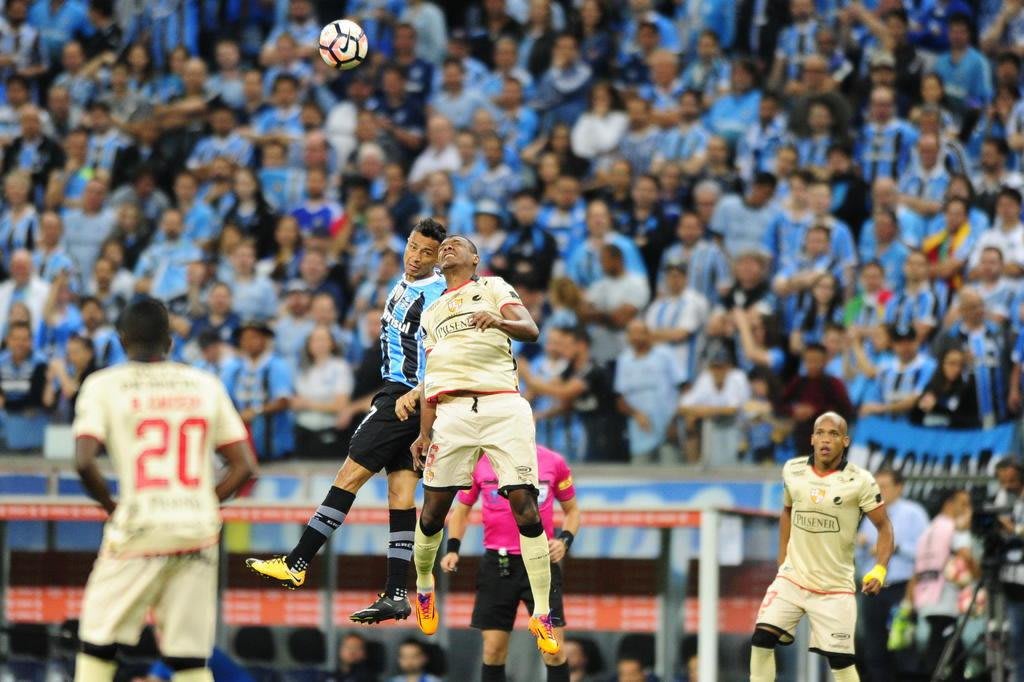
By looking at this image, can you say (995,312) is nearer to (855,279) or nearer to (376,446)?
(855,279)

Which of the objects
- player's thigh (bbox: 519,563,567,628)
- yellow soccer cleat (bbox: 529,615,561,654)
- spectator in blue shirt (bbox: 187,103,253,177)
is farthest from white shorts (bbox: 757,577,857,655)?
spectator in blue shirt (bbox: 187,103,253,177)

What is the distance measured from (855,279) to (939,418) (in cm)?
233

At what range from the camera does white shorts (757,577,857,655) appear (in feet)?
44.2

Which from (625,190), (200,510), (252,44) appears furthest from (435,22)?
(200,510)

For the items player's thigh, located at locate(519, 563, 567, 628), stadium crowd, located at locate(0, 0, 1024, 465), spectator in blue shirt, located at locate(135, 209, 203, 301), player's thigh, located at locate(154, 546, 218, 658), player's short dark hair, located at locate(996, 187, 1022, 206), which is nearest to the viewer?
player's thigh, located at locate(154, 546, 218, 658)

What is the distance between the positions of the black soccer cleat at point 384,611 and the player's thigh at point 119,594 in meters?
3.19

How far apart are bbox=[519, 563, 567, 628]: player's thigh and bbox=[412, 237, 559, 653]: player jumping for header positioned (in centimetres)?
126

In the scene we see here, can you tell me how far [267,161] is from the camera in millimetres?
21969

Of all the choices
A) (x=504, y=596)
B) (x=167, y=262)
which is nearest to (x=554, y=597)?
(x=504, y=596)

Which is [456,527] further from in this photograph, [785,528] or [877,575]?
[877,575]

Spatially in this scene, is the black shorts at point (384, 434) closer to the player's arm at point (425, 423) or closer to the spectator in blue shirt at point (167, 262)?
the player's arm at point (425, 423)

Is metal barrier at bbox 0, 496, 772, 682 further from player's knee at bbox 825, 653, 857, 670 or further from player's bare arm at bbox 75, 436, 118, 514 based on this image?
player's bare arm at bbox 75, 436, 118, 514

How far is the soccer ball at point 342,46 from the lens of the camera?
1380 cm

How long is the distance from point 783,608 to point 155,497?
5.91m
